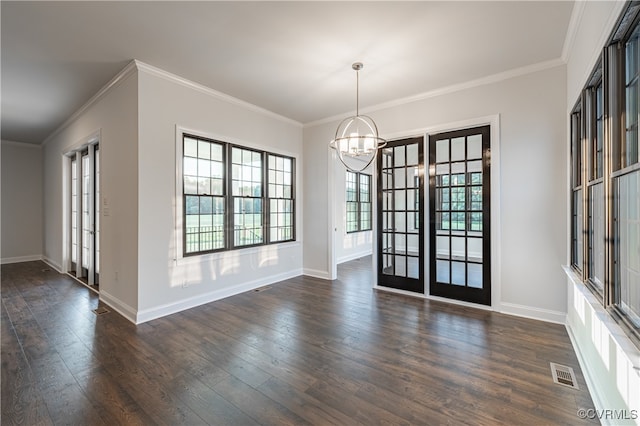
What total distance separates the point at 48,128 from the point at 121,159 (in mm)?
4143

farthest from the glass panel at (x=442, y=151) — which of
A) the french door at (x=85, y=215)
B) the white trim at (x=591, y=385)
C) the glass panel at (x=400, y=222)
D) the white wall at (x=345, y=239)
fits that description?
Result: the french door at (x=85, y=215)

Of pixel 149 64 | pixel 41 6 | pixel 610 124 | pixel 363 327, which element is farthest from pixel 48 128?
pixel 610 124

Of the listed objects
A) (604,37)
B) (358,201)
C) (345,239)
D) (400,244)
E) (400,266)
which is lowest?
(400,266)

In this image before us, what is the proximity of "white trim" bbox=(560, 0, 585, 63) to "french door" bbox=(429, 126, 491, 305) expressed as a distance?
104cm

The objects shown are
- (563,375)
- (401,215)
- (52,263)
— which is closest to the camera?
(563,375)

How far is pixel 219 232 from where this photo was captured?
172 inches

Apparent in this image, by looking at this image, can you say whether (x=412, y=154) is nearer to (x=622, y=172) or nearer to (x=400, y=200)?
(x=400, y=200)

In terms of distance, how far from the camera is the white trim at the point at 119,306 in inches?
135

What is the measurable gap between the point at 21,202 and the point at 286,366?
8.84 metres

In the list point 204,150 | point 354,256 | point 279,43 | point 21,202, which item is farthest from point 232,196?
point 21,202

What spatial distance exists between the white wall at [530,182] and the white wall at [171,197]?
136 inches

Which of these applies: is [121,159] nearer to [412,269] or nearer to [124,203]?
[124,203]

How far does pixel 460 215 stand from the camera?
3.96 meters

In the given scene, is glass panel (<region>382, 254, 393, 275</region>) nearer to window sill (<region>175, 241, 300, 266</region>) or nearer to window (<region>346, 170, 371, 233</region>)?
window sill (<region>175, 241, 300, 266</region>)
